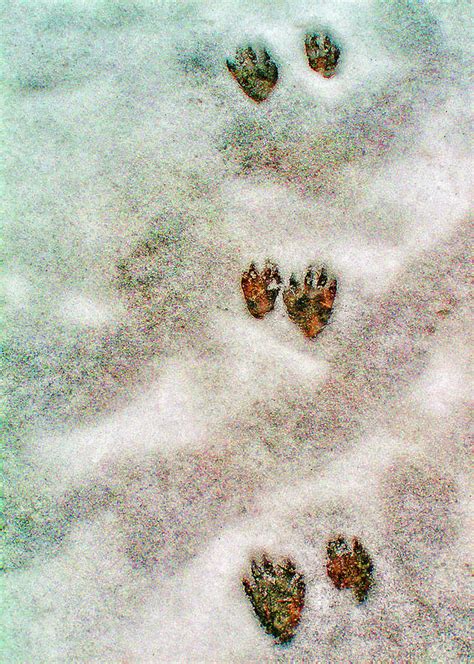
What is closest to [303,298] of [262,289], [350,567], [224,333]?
[262,289]

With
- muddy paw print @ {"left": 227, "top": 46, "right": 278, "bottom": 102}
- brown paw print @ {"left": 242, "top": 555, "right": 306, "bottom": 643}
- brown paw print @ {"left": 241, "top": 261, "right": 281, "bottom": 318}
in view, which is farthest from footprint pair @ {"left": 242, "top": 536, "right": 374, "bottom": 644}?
muddy paw print @ {"left": 227, "top": 46, "right": 278, "bottom": 102}

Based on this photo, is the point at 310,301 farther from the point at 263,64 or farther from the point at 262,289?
the point at 263,64

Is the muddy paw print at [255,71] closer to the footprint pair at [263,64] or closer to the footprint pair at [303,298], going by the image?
the footprint pair at [263,64]

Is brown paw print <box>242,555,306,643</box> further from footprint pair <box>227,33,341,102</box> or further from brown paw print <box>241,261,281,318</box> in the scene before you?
footprint pair <box>227,33,341,102</box>

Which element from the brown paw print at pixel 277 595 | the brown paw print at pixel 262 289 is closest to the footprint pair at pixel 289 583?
the brown paw print at pixel 277 595

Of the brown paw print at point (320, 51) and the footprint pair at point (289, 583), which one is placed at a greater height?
the brown paw print at point (320, 51)

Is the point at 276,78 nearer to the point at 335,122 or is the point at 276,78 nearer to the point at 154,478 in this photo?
the point at 335,122
